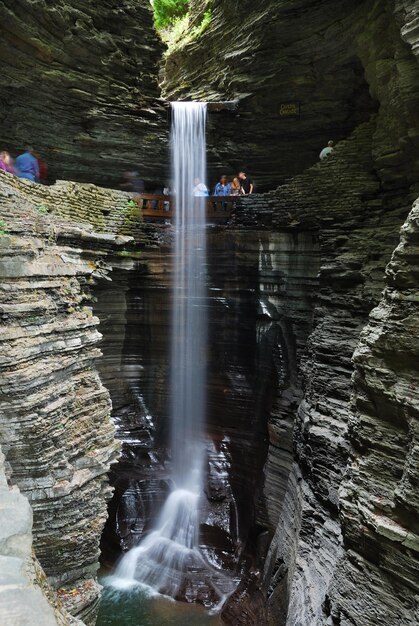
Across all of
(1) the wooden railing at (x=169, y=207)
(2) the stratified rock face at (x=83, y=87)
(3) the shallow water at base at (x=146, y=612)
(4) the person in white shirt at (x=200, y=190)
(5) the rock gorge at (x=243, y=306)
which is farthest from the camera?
(4) the person in white shirt at (x=200, y=190)

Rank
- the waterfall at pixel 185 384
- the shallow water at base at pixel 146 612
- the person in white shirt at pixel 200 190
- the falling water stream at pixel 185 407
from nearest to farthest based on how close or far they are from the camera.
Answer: the shallow water at base at pixel 146 612 < the falling water stream at pixel 185 407 < the waterfall at pixel 185 384 < the person in white shirt at pixel 200 190

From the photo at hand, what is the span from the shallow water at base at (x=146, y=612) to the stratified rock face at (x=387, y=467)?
5319 millimetres

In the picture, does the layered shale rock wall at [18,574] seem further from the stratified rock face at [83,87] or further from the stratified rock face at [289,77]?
the stratified rock face at [83,87]

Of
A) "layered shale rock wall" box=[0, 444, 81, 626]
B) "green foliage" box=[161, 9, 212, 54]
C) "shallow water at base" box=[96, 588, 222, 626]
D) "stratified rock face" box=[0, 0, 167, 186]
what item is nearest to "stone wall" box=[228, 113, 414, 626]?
"shallow water at base" box=[96, 588, 222, 626]

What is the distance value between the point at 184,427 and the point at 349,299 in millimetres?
7099

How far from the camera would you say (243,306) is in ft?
42.0

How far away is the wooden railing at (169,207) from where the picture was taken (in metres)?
13.2

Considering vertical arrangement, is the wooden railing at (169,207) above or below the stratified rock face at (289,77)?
below

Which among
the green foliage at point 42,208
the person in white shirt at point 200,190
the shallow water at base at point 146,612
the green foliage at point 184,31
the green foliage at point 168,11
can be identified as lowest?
the shallow water at base at point 146,612

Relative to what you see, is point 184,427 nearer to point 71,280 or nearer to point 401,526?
point 71,280

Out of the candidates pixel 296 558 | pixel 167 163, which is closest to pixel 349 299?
pixel 296 558

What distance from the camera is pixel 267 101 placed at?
14055 mm

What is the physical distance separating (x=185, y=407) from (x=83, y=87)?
11063 mm

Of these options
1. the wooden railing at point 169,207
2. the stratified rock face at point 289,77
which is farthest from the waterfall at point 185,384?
the stratified rock face at point 289,77
